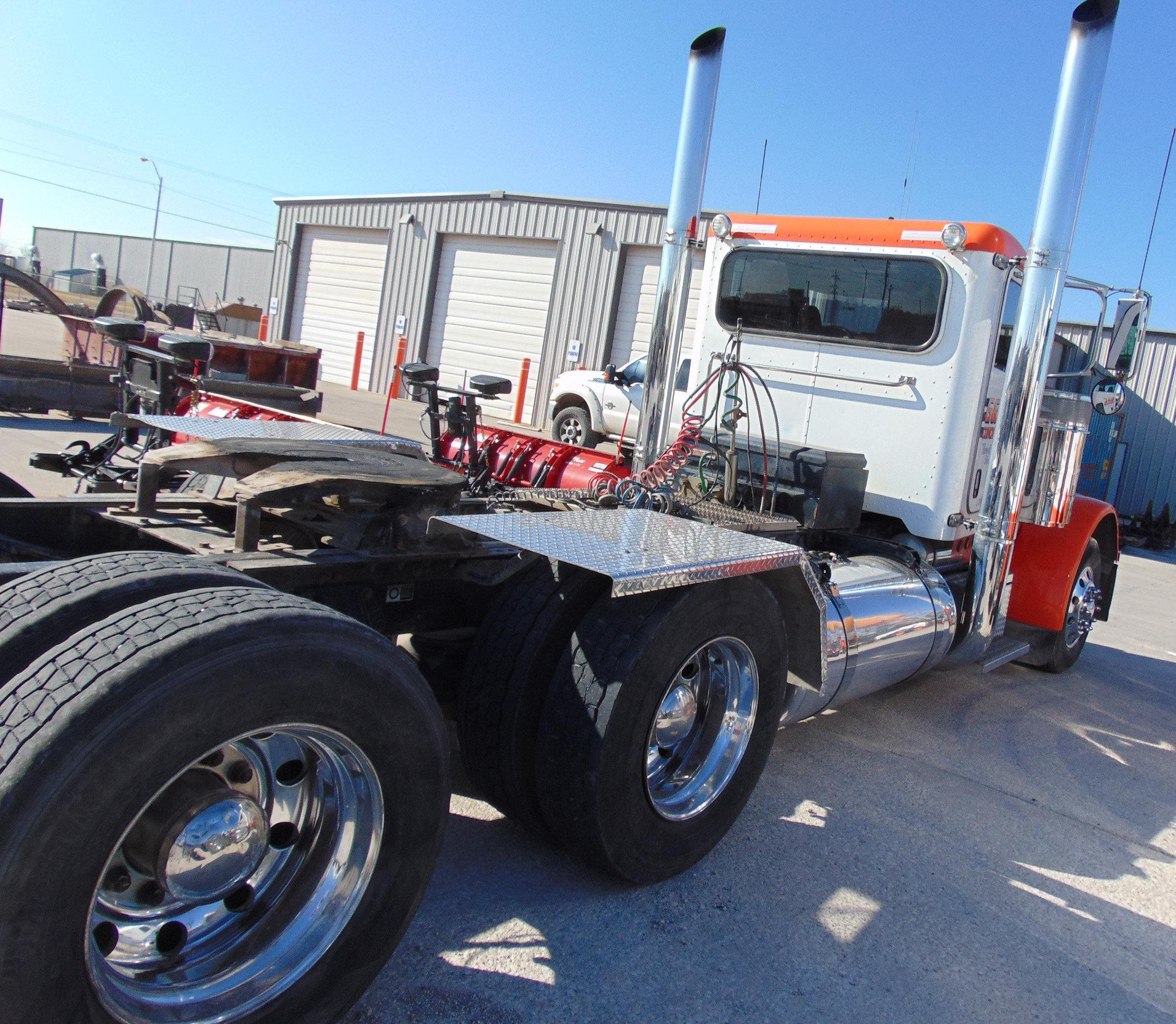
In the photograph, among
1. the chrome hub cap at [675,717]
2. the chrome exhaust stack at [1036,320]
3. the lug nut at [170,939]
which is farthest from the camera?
the chrome exhaust stack at [1036,320]

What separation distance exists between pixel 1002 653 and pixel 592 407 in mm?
10815

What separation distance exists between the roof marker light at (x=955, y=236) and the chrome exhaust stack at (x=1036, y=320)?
12.8 inches

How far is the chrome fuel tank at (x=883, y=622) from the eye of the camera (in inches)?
159

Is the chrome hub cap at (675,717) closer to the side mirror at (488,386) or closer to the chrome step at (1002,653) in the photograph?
the chrome step at (1002,653)

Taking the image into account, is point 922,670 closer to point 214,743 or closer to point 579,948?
point 579,948

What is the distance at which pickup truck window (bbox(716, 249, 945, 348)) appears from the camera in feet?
16.4

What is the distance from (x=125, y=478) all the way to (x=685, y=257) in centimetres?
318

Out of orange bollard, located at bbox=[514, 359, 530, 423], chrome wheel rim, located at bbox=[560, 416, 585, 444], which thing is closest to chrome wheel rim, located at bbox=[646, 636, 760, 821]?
chrome wheel rim, located at bbox=[560, 416, 585, 444]

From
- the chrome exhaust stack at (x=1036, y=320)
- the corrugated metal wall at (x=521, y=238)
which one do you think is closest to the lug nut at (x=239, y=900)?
the chrome exhaust stack at (x=1036, y=320)

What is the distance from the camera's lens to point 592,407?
51.6ft

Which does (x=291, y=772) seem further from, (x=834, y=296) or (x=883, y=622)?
(x=834, y=296)

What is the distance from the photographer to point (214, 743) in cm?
176

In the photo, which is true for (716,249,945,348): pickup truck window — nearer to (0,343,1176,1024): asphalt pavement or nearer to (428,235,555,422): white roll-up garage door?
(0,343,1176,1024): asphalt pavement

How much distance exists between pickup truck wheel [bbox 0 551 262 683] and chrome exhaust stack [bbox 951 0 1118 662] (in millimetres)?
4091
